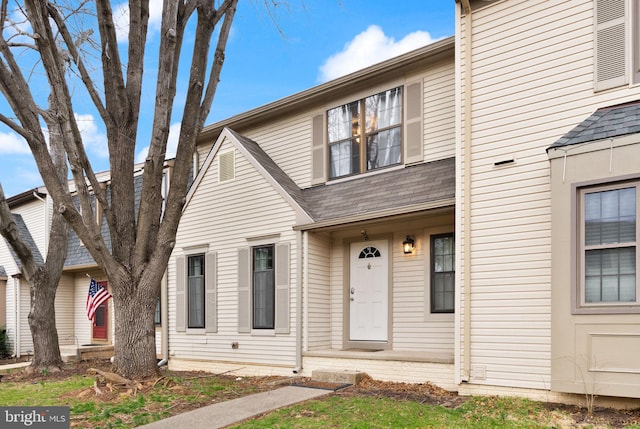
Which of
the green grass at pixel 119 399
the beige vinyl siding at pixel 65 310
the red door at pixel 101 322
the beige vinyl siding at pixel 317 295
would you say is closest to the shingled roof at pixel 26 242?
the beige vinyl siding at pixel 65 310

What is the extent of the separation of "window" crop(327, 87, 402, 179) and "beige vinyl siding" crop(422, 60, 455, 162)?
0.55 meters

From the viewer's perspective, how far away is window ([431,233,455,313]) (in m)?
7.74

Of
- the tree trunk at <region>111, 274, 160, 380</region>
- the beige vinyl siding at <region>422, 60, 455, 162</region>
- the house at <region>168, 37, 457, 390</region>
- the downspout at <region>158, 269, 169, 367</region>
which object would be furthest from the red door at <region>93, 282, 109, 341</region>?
the beige vinyl siding at <region>422, 60, 455, 162</region>

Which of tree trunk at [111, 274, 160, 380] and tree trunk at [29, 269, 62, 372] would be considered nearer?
tree trunk at [111, 274, 160, 380]

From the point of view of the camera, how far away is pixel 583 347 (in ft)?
17.2

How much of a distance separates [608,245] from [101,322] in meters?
15.0

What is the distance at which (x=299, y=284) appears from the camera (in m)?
8.67

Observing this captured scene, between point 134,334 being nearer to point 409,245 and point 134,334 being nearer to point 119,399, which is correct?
point 119,399

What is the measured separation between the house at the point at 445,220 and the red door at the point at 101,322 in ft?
18.8

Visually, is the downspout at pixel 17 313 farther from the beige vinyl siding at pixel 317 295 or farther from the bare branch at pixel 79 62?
the beige vinyl siding at pixel 317 295

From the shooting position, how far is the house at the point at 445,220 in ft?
17.6

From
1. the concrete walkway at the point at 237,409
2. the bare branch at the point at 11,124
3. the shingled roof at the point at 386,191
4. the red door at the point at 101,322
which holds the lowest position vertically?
the red door at the point at 101,322

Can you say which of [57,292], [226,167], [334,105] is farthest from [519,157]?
[57,292]

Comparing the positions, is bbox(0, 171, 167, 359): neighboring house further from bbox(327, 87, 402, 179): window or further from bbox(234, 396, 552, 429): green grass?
bbox(234, 396, 552, 429): green grass
